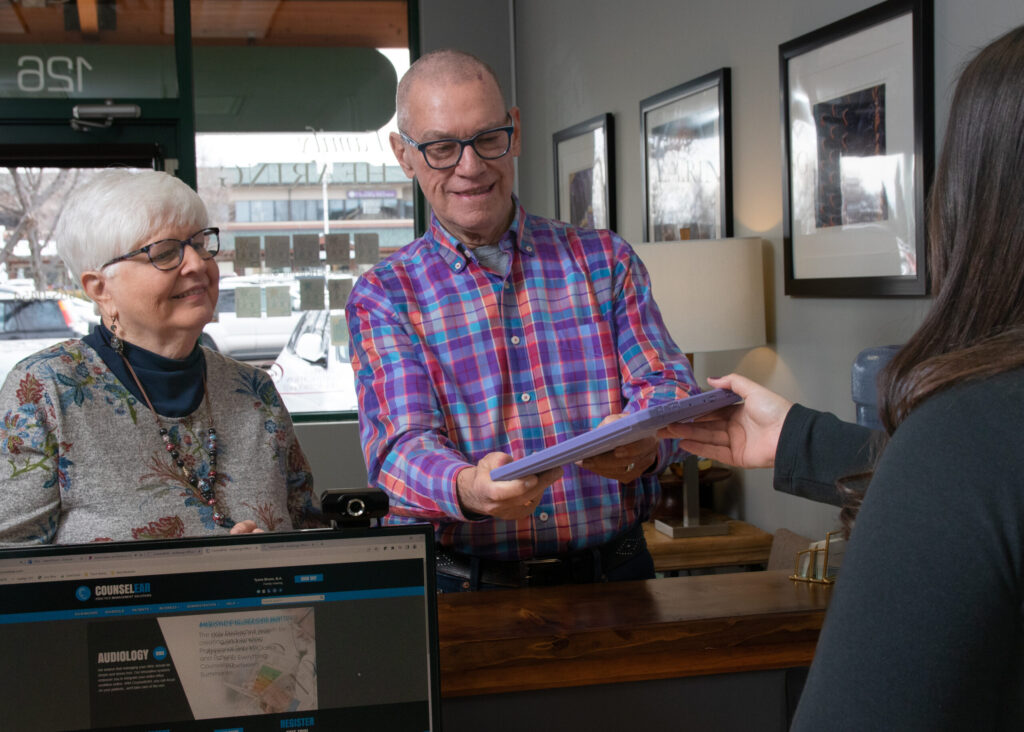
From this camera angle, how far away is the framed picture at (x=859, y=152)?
234cm

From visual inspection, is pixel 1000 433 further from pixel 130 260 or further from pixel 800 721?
pixel 130 260

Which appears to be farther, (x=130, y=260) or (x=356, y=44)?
(x=356, y=44)

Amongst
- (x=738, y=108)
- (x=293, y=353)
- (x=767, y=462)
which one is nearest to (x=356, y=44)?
(x=293, y=353)

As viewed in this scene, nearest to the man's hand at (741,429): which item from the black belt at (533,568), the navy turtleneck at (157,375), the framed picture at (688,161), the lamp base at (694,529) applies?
the black belt at (533,568)

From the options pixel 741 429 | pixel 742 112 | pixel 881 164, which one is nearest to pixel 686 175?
pixel 742 112

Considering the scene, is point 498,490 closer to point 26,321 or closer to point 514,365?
point 514,365

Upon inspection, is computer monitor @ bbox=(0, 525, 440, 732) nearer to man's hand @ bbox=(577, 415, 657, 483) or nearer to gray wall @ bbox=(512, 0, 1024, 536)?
man's hand @ bbox=(577, 415, 657, 483)

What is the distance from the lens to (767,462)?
55.8 inches

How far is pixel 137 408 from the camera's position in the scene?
1.60 m

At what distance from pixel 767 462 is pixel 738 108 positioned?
215 cm

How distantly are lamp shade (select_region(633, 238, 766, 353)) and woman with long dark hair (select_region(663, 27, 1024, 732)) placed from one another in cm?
225

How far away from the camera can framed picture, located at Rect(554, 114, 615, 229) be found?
4.46 meters

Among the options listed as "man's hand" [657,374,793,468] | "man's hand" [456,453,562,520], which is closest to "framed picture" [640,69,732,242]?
"man's hand" [657,374,793,468]

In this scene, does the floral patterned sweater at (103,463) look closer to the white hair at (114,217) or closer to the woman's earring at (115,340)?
the woman's earring at (115,340)
